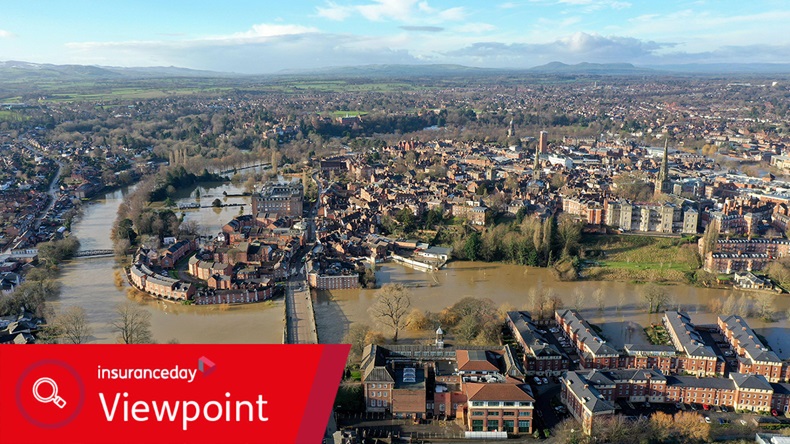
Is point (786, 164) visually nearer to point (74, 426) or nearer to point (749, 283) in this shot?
point (749, 283)

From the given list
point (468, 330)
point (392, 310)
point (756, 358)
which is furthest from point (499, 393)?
point (756, 358)

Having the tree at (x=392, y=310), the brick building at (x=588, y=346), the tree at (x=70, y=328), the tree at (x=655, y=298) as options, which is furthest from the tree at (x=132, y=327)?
the tree at (x=655, y=298)

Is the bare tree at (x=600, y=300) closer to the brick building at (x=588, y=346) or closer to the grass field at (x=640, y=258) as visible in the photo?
the grass field at (x=640, y=258)

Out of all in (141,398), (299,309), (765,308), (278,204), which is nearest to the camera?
(141,398)

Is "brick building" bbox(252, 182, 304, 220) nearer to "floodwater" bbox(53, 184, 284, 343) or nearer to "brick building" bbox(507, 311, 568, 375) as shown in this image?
"floodwater" bbox(53, 184, 284, 343)

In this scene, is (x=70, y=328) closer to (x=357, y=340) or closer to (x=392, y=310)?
(x=357, y=340)

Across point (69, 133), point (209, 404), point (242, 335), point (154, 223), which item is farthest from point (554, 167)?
point (69, 133)

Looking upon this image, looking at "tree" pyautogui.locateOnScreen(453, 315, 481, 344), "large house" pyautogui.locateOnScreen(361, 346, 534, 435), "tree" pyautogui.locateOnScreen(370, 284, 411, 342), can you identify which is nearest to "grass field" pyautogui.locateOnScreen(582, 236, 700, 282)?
"tree" pyautogui.locateOnScreen(453, 315, 481, 344)
